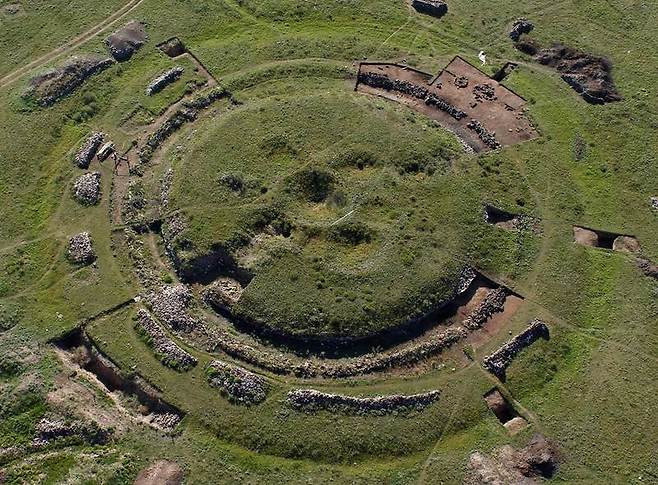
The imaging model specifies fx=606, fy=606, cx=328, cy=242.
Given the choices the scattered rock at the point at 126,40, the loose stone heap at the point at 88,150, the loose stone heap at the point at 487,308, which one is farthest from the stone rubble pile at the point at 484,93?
the loose stone heap at the point at 88,150

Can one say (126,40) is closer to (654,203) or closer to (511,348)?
(511,348)

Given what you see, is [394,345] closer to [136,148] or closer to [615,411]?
[615,411]

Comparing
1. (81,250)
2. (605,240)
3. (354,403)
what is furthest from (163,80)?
(605,240)

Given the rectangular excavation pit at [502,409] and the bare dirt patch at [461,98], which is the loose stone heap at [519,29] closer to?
the bare dirt patch at [461,98]

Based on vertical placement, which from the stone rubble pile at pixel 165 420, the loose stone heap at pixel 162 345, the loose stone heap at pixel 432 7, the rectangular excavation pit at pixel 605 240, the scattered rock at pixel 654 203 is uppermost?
the loose stone heap at pixel 432 7

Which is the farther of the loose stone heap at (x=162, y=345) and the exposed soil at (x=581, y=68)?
the exposed soil at (x=581, y=68)

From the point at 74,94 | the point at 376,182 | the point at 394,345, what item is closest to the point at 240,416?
the point at 394,345

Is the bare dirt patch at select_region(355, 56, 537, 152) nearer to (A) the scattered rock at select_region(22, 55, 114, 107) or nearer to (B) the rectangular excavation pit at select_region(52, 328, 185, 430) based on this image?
(A) the scattered rock at select_region(22, 55, 114, 107)
